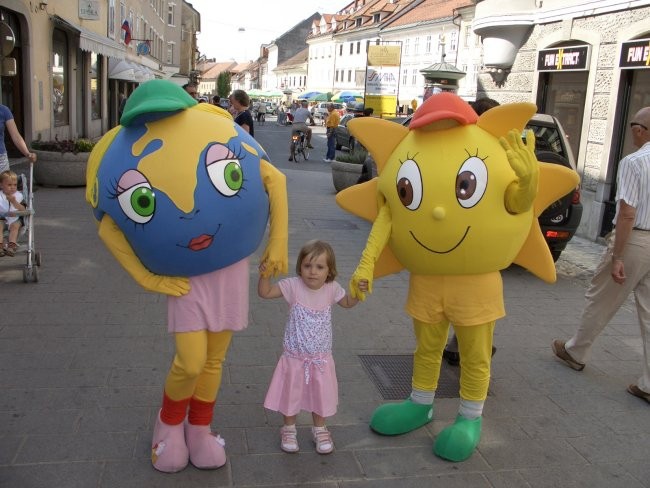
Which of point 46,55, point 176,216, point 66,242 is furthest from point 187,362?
point 46,55

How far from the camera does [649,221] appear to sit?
14.1 ft

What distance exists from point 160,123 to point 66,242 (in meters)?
5.58

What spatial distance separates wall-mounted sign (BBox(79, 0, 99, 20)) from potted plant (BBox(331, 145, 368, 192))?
9.87m

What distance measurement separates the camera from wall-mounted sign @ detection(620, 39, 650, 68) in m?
8.80

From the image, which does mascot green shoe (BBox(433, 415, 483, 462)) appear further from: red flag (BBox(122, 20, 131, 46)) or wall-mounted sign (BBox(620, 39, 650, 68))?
red flag (BBox(122, 20, 131, 46))

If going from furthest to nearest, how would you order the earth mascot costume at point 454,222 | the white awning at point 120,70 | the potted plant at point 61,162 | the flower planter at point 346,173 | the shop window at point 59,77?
1. the white awning at point 120,70
2. the shop window at point 59,77
3. the flower planter at point 346,173
4. the potted plant at point 61,162
5. the earth mascot costume at point 454,222

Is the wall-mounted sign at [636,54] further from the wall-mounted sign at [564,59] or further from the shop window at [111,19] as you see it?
the shop window at [111,19]

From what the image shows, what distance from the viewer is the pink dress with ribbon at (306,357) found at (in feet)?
11.1

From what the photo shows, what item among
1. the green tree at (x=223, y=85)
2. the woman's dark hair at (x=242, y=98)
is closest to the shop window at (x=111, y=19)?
the woman's dark hair at (x=242, y=98)

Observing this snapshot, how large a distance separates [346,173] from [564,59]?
425 cm

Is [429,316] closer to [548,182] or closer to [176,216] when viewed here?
[548,182]

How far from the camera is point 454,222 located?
3.15 meters

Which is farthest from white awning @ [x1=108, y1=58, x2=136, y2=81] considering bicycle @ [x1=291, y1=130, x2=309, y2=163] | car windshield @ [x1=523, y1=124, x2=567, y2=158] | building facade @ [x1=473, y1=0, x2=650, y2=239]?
car windshield @ [x1=523, y1=124, x2=567, y2=158]

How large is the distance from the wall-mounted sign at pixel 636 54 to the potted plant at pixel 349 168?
4.72 meters
